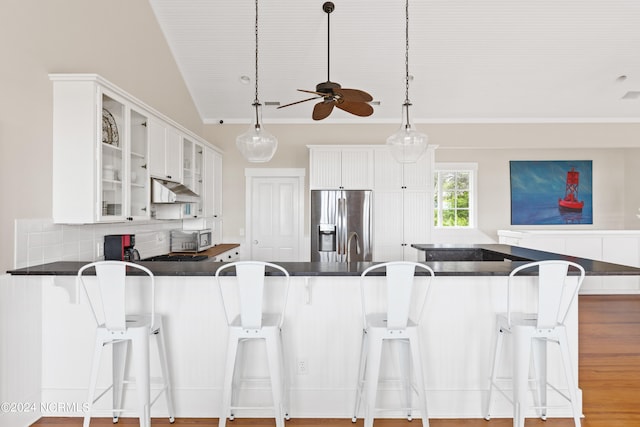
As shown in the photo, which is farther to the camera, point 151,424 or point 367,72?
point 367,72

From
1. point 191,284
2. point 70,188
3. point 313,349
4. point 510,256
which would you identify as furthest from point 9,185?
point 510,256

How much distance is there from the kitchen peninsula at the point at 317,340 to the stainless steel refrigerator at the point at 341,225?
95.3 inches

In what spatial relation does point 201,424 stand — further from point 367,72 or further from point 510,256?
point 367,72

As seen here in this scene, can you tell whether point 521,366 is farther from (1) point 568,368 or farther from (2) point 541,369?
(2) point 541,369

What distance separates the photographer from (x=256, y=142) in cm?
270

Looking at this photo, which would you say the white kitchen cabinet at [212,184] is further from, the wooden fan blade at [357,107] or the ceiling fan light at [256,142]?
the wooden fan blade at [357,107]

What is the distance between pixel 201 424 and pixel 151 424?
1.07 ft

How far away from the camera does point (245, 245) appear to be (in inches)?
219

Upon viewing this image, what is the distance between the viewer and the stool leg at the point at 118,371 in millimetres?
2352

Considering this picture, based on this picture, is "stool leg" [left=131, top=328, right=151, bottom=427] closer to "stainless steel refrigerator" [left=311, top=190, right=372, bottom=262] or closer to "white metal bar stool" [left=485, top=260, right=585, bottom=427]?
"white metal bar stool" [left=485, top=260, right=585, bottom=427]

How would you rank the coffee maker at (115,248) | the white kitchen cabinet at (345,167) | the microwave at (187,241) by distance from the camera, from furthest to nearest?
the white kitchen cabinet at (345,167) → the microwave at (187,241) → the coffee maker at (115,248)

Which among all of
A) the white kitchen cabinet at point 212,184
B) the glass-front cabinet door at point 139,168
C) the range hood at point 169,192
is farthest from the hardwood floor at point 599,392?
the white kitchen cabinet at point 212,184

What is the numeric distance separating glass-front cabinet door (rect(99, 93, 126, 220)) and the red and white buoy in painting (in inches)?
262

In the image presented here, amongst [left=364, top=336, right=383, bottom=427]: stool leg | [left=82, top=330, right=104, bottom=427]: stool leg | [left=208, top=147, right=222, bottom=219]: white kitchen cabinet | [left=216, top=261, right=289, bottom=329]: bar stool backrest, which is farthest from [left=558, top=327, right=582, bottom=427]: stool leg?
[left=208, top=147, right=222, bottom=219]: white kitchen cabinet
